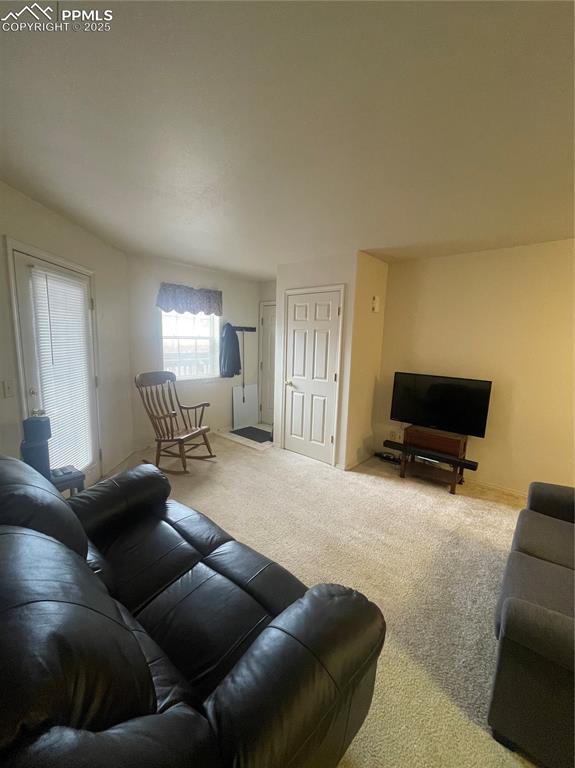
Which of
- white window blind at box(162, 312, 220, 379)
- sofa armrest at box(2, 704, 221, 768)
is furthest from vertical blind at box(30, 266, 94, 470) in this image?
sofa armrest at box(2, 704, 221, 768)

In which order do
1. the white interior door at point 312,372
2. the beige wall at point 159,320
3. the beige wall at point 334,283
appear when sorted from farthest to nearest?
the beige wall at point 159,320 → the white interior door at point 312,372 → the beige wall at point 334,283

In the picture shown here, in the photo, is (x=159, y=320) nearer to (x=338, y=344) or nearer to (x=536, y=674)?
(x=338, y=344)

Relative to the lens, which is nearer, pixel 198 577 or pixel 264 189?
pixel 198 577

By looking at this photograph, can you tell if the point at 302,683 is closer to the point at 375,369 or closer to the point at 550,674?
the point at 550,674

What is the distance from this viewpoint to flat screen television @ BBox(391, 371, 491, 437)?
9.89 feet

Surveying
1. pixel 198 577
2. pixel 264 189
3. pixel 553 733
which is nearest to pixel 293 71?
pixel 264 189

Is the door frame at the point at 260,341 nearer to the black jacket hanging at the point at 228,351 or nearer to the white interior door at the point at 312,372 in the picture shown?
the black jacket hanging at the point at 228,351

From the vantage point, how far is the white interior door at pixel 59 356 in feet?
7.18

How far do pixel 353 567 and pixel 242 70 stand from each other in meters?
2.54

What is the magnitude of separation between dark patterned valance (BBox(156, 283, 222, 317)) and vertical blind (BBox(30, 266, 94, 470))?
1136mm

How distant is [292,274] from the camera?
12.3ft

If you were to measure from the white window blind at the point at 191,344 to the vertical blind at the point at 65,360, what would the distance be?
1.29 metres

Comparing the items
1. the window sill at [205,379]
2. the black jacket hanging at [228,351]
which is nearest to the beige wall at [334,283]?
the black jacket hanging at [228,351]

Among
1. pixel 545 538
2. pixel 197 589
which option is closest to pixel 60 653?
pixel 197 589
